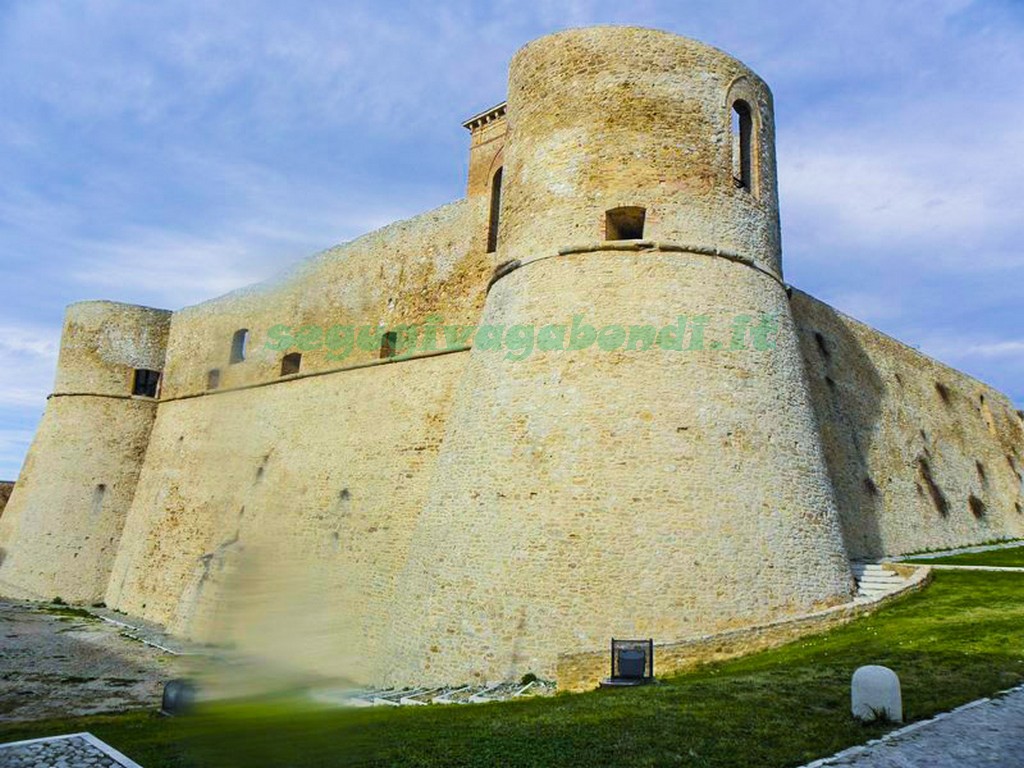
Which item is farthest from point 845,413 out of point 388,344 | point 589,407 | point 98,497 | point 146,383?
point 98,497

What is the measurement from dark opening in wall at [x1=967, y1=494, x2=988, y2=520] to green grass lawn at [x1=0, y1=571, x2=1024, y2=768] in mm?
14348

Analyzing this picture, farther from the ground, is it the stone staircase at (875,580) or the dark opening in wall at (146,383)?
the dark opening in wall at (146,383)

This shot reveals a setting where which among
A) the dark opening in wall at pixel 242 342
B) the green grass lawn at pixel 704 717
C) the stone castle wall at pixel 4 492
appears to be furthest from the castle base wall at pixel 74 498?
the green grass lawn at pixel 704 717

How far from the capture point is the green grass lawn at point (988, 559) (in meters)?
14.8

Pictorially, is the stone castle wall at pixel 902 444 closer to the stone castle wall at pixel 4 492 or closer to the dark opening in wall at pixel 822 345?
the dark opening in wall at pixel 822 345

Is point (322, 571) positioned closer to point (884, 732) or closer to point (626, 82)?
point (884, 732)

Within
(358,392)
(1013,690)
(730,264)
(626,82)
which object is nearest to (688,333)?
(730,264)

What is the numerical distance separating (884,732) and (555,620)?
14.3 ft

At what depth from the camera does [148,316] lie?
24.1m

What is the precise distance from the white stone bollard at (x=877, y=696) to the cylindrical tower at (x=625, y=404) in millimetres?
3408

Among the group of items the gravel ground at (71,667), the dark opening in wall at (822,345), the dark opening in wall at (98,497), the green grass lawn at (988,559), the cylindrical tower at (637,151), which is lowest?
the gravel ground at (71,667)

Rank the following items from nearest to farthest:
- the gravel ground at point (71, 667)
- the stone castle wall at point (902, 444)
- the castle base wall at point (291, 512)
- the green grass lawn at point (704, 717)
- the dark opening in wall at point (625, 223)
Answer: the castle base wall at point (291, 512), the green grass lawn at point (704, 717), the dark opening in wall at point (625, 223), the gravel ground at point (71, 667), the stone castle wall at point (902, 444)

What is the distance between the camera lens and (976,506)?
21.9 meters

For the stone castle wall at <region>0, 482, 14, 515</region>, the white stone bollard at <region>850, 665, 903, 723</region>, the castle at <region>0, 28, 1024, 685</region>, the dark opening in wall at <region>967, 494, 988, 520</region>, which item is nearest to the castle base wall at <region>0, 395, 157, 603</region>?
the stone castle wall at <region>0, 482, 14, 515</region>
